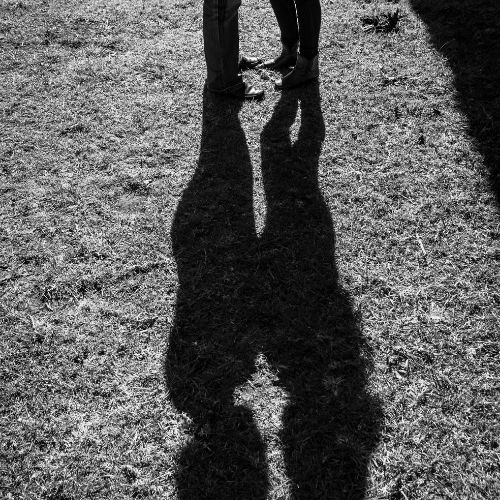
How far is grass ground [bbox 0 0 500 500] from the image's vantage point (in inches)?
86.4

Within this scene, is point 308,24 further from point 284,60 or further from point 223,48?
point 223,48

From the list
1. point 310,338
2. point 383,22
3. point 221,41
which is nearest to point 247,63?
point 221,41

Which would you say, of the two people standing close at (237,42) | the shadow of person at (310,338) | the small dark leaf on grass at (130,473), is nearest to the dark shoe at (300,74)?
the two people standing close at (237,42)

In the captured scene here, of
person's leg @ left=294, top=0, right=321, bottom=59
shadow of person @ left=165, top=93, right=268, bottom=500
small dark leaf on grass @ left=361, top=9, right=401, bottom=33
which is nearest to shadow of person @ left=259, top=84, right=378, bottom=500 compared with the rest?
shadow of person @ left=165, top=93, right=268, bottom=500

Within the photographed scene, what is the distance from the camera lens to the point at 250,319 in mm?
2672

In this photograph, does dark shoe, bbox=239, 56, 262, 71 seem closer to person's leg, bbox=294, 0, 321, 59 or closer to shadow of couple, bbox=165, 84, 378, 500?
person's leg, bbox=294, 0, 321, 59

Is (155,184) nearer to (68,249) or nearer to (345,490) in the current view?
(68,249)

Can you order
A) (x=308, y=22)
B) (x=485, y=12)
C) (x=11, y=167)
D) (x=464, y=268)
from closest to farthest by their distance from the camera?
1. (x=464, y=268)
2. (x=11, y=167)
3. (x=308, y=22)
4. (x=485, y=12)

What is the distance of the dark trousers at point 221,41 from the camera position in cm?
375

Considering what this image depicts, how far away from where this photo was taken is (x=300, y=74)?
4160mm

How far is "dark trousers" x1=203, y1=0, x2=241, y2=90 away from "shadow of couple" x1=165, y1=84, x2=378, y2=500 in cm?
64

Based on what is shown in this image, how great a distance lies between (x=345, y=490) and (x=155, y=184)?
2.17m

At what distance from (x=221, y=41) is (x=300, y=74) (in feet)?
2.21

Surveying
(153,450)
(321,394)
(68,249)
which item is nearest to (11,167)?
(68,249)
